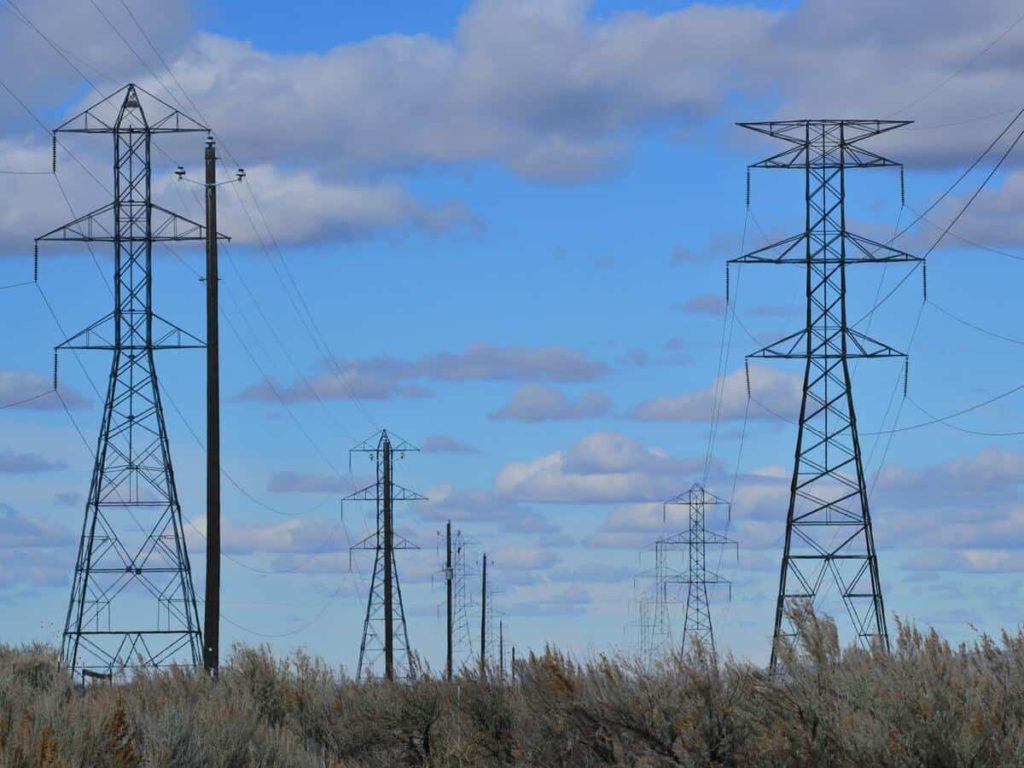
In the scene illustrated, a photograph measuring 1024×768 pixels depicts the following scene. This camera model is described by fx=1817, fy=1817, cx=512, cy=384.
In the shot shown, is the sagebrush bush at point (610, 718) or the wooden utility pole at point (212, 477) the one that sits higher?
the wooden utility pole at point (212, 477)

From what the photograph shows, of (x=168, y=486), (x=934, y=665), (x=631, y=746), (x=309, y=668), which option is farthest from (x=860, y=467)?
(x=934, y=665)

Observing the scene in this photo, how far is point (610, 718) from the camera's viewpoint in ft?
75.9

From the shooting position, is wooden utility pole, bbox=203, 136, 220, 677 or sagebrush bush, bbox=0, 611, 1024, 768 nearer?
sagebrush bush, bbox=0, 611, 1024, 768

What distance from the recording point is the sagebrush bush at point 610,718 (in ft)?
53.7

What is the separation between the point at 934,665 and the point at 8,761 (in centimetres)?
903

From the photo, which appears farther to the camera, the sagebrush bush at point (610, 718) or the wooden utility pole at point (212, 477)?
the wooden utility pole at point (212, 477)

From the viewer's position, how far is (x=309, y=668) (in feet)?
120

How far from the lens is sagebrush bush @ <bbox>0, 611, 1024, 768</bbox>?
16.4 metres

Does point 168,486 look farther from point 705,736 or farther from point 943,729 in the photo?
point 943,729

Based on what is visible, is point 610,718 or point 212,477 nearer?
point 610,718

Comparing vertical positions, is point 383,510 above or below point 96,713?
above

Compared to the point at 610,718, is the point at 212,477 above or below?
above

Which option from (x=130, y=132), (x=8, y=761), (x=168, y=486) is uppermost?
(x=130, y=132)

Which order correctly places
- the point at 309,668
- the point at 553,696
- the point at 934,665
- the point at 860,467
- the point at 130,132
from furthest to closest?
1. the point at 130,132
2. the point at 860,467
3. the point at 309,668
4. the point at 553,696
5. the point at 934,665
